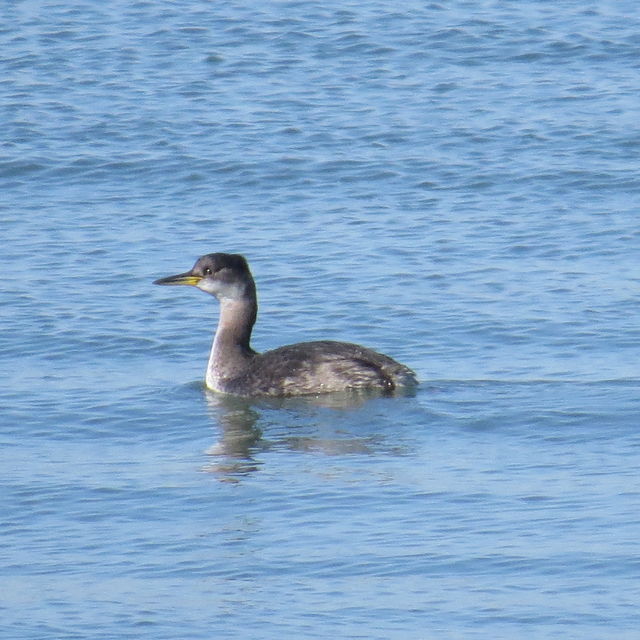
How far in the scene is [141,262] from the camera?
1708 cm

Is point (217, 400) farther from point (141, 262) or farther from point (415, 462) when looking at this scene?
point (141, 262)

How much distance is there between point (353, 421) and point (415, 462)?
147 cm

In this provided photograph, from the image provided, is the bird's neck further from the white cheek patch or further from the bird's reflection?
the bird's reflection

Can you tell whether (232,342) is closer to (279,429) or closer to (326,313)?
(326,313)

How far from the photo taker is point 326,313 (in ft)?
51.1

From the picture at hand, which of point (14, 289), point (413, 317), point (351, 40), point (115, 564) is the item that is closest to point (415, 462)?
point (115, 564)

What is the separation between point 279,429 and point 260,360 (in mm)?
1374

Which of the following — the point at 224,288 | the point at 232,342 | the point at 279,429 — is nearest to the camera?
the point at 279,429

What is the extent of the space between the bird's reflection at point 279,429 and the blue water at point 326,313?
0.14 ft

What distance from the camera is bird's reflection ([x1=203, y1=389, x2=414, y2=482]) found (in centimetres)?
1170

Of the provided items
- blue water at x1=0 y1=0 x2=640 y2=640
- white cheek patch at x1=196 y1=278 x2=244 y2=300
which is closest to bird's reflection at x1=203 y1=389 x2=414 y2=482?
blue water at x1=0 y1=0 x2=640 y2=640

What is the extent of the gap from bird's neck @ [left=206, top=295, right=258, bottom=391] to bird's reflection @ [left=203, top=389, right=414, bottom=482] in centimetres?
19

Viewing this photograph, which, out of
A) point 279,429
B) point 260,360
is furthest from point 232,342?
point 279,429

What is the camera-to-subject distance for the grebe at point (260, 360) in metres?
13.4
